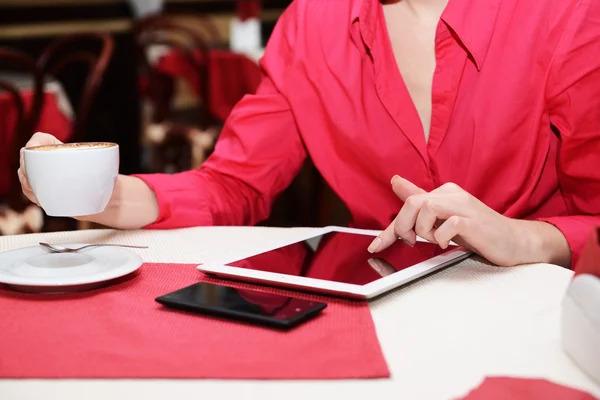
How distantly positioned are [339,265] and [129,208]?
414mm

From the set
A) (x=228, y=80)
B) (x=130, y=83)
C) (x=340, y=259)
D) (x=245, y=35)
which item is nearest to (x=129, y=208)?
(x=340, y=259)

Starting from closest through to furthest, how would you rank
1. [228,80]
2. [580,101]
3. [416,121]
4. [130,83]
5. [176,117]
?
[580,101] < [416,121] < [228,80] < [176,117] < [130,83]

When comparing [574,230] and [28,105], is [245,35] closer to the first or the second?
[28,105]

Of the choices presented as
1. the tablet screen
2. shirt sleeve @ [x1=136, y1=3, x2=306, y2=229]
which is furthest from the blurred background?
the tablet screen

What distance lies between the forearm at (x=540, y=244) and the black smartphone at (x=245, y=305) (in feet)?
1.04

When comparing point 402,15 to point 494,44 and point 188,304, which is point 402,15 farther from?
point 188,304

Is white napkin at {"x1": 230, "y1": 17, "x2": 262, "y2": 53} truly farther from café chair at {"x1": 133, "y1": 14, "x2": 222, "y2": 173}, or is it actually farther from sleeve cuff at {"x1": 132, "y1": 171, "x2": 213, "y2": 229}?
sleeve cuff at {"x1": 132, "y1": 171, "x2": 213, "y2": 229}

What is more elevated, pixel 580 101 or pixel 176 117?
pixel 580 101

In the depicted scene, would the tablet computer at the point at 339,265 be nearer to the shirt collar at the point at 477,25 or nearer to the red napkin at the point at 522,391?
the red napkin at the point at 522,391

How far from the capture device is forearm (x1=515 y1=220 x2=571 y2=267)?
91 cm

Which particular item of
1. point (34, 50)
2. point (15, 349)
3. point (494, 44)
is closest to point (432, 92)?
point (494, 44)

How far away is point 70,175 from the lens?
2.81 feet

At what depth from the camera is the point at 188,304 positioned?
2.34 feet

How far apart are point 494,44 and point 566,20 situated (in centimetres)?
11
